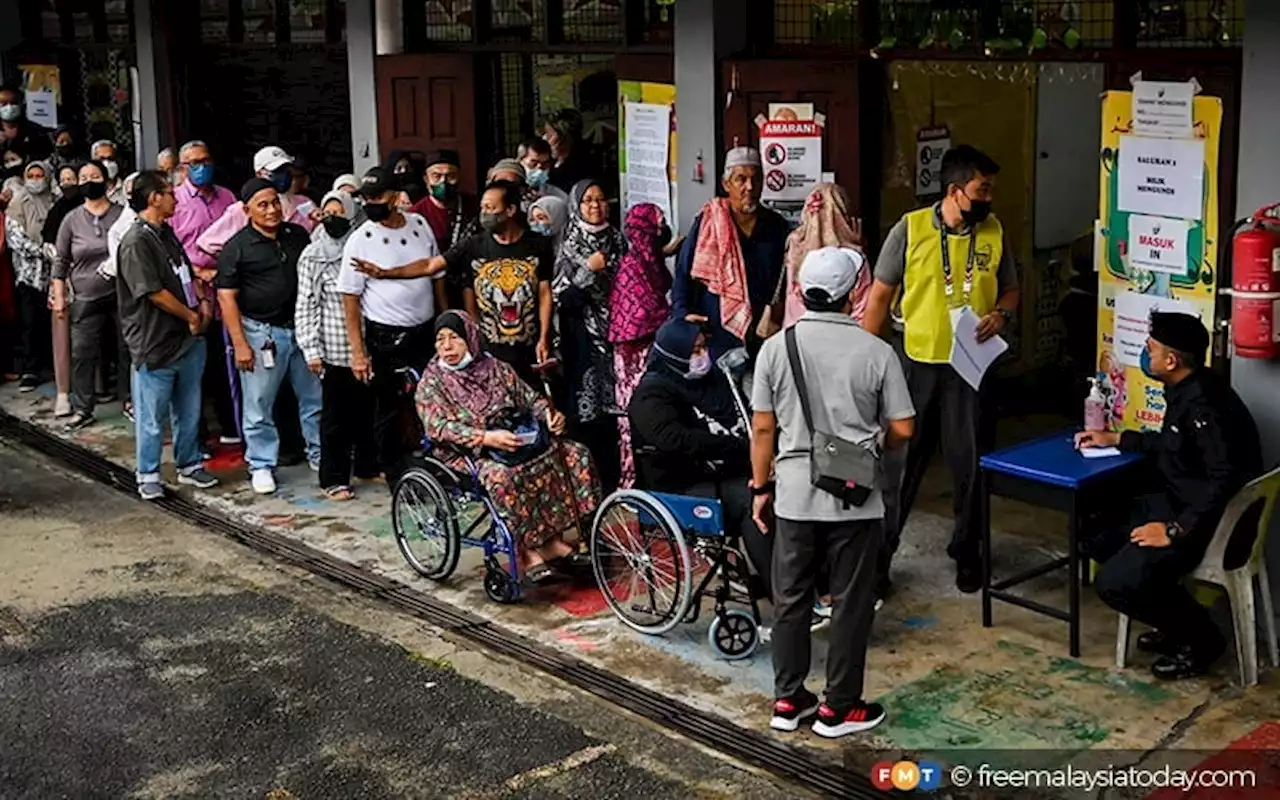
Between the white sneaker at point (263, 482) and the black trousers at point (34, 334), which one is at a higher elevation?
the black trousers at point (34, 334)

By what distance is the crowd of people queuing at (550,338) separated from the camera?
624cm

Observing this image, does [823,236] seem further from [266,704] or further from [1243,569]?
[266,704]

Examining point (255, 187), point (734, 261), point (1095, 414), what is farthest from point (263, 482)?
point (1095, 414)

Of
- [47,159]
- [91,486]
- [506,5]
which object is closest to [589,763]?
[91,486]

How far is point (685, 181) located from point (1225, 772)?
4800 mm

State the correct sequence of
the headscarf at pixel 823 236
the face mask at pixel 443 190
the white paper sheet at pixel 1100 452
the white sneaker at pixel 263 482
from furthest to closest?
the face mask at pixel 443 190 → the white sneaker at pixel 263 482 → the headscarf at pixel 823 236 → the white paper sheet at pixel 1100 452

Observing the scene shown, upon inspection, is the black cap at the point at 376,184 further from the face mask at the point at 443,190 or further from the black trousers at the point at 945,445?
the black trousers at the point at 945,445

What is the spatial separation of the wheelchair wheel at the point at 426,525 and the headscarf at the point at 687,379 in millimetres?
1134

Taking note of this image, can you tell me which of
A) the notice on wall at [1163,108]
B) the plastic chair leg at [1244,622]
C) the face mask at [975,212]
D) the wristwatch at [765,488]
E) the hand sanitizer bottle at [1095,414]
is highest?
the notice on wall at [1163,108]

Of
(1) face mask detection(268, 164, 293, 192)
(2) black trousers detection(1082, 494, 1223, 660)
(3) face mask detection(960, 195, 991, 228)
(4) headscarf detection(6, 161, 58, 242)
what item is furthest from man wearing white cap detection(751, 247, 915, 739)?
(4) headscarf detection(6, 161, 58, 242)

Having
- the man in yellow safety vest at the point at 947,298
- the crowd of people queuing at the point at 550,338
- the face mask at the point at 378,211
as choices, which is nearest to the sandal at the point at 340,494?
the crowd of people queuing at the point at 550,338

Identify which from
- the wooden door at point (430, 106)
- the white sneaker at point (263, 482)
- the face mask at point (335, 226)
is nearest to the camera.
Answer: the face mask at point (335, 226)

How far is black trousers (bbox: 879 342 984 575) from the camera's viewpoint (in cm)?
751

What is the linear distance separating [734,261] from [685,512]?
1746 millimetres
